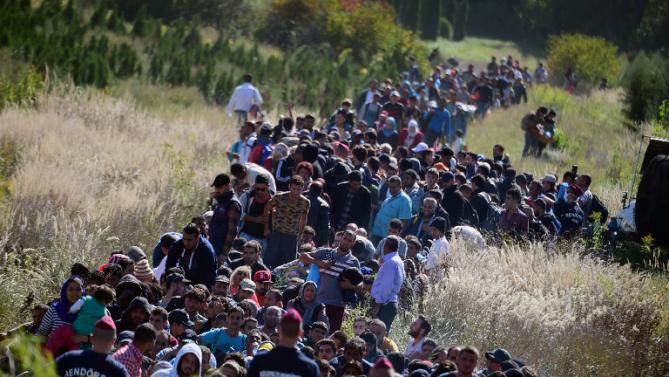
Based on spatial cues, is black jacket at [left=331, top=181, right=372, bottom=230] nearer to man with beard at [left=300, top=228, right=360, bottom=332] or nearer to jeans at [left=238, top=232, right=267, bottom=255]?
jeans at [left=238, top=232, right=267, bottom=255]

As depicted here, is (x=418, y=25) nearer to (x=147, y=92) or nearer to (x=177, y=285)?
(x=147, y=92)

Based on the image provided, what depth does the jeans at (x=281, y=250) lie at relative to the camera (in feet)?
52.3

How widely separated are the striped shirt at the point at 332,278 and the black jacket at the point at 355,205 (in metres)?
3.13

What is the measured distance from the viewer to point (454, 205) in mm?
17391

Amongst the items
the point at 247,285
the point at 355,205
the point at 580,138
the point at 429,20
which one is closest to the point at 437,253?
Answer: the point at 355,205

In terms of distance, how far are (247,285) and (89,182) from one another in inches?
300

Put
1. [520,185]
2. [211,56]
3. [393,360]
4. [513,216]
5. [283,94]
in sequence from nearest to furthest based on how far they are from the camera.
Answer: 1. [393,360]
2. [513,216]
3. [520,185]
4. [283,94]
5. [211,56]

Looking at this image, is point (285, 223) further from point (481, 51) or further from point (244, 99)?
point (481, 51)

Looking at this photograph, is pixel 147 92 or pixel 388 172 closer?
pixel 388 172

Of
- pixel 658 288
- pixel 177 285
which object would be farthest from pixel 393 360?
pixel 658 288

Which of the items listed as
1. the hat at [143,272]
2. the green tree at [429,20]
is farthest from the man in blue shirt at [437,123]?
the green tree at [429,20]

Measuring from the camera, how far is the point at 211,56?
41.5 meters

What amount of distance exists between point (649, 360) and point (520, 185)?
591 centimetres

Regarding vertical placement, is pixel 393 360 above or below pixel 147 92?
above
